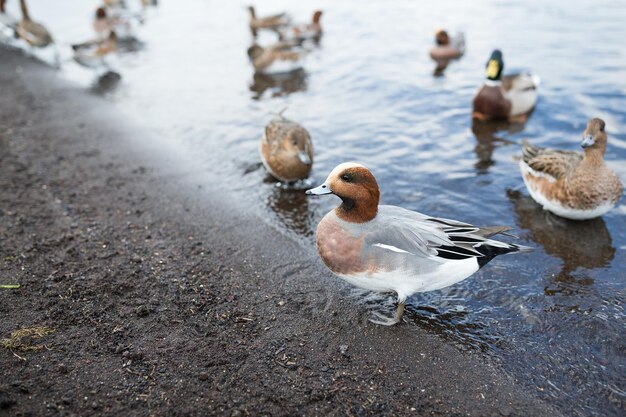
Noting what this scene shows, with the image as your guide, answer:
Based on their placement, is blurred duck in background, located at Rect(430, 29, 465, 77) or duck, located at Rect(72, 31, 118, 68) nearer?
duck, located at Rect(72, 31, 118, 68)

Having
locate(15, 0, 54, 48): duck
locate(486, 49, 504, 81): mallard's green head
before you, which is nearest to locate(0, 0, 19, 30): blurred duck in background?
locate(15, 0, 54, 48): duck

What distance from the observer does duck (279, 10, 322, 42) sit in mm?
13459

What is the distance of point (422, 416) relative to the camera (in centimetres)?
330

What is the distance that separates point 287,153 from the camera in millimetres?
6406

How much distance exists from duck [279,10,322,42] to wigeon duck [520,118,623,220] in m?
8.88

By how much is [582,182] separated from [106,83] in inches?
381

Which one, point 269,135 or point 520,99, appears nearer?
point 269,135

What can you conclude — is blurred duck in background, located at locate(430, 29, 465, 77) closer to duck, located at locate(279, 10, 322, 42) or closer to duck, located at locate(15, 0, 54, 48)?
duck, located at locate(279, 10, 322, 42)

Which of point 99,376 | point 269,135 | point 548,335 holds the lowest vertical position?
point 548,335

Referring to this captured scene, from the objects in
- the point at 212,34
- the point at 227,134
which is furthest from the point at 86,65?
the point at 227,134

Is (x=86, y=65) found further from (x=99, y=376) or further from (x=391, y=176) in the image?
(x=99, y=376)

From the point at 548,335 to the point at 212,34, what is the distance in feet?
42.5

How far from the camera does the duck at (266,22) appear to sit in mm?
14602

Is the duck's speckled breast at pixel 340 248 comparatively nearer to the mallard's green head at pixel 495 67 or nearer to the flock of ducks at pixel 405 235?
the flock of ducks at pixel 405 235
